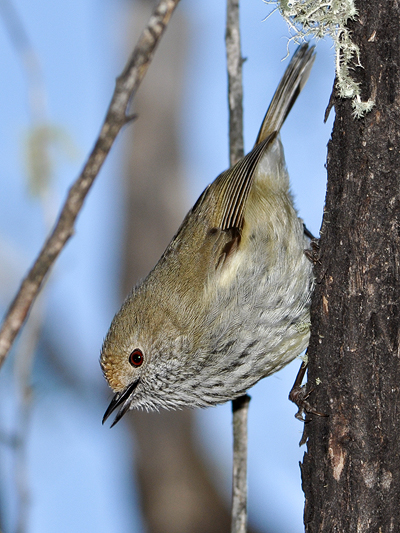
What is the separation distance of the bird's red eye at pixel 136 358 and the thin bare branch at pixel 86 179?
1.57 meters

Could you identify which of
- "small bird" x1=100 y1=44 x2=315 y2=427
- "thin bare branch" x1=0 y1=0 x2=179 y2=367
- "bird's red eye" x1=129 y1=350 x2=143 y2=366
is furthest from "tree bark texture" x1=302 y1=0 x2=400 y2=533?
"bird's red eye" x1=129 y1=350 x2=143 y2=366

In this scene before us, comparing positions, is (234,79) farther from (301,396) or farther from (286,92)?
(301,396)

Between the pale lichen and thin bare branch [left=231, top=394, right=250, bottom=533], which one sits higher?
the pale lichen

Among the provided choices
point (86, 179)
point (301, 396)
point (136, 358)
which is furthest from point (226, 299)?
point (86, 179)

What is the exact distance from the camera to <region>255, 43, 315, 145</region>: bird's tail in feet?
13.1

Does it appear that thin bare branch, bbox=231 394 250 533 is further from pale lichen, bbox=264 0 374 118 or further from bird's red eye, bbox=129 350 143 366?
pale lichen, bbox=264 0 374 118

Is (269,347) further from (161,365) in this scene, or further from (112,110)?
(112,110)

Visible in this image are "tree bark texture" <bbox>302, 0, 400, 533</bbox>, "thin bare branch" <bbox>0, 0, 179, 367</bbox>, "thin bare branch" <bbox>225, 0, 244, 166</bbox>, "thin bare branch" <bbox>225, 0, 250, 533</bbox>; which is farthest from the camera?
"thin bare branch" <bbox>225, 0, 244, 166</bbox>

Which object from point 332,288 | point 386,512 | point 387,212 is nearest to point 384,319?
point 332,288

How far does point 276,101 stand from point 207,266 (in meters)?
1.20

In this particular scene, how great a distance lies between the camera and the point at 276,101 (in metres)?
4.02

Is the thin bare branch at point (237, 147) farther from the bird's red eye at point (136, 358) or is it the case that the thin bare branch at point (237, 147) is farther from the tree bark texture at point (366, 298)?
the tree bark texture at point (366, 298)

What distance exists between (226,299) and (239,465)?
0.94 m

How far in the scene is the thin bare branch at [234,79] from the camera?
3.86 meters
